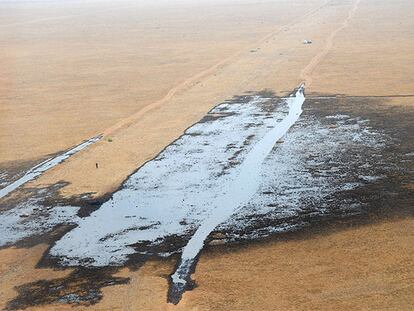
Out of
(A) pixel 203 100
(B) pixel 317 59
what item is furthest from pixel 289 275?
(B) pixel 317 59

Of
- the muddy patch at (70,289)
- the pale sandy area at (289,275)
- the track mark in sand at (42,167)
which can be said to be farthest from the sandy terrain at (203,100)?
the track mark in sand at (42,167)

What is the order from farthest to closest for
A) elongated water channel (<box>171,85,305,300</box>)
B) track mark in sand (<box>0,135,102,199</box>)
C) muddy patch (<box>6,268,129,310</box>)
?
1. track mark in sand (<box>0,135,102,199</box>)
2. elongated water channel (<box>171,85,305,300</box>)
3. muddy patch (<box>6,268,129,310</box>)

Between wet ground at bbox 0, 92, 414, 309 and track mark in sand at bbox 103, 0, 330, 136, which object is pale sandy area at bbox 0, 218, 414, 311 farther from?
track mark in sand at bbox 103, 0, 330, 136

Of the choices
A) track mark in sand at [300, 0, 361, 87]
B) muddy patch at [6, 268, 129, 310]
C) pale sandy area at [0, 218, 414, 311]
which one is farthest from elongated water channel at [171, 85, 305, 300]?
track mark in sand at [300, 0, 361, 87]

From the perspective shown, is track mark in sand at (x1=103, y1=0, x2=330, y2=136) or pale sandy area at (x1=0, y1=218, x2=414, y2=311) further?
track mark in sand at (x1=103, y1=0, x2=330, y2=136)

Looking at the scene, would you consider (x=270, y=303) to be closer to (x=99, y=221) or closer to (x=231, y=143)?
(x=99, y=221)

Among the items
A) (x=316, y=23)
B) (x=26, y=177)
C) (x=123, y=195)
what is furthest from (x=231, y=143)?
(x=316, y=23)

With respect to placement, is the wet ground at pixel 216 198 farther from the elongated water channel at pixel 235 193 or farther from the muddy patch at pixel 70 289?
the elongated water channel at pixel 235 193
